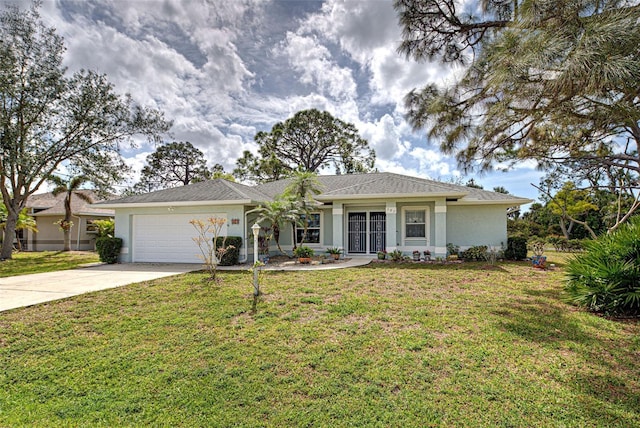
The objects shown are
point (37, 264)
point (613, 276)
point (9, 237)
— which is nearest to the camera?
point (613, 276)

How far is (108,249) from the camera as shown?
43.8ft

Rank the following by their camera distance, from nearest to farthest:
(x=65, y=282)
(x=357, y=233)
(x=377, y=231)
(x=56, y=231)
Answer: (x=65, y=282) < (x=377, y=231) < (x=357, y=233) < (x=56, y=231)

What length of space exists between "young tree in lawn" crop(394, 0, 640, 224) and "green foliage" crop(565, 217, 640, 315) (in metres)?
1.27

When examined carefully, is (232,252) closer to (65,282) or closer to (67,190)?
(65,282)

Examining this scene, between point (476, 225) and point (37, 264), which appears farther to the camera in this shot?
point (476, 225)

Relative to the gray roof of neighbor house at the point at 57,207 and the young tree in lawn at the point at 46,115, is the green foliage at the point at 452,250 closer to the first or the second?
the young tree in lawn at the point at 46,115

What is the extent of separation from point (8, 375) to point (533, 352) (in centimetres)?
694

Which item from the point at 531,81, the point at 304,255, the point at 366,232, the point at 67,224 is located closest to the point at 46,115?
the point at 67,224

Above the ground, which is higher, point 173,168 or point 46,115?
point 173,168

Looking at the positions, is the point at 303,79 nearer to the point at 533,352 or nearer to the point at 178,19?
the point at 178,19

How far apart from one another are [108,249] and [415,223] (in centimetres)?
1360

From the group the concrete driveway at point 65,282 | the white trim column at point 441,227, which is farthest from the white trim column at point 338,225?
the concrete driveway at point 65,282

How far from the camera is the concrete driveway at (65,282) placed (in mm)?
7163

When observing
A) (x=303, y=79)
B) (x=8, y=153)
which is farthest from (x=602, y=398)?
(x=8, y=153)
